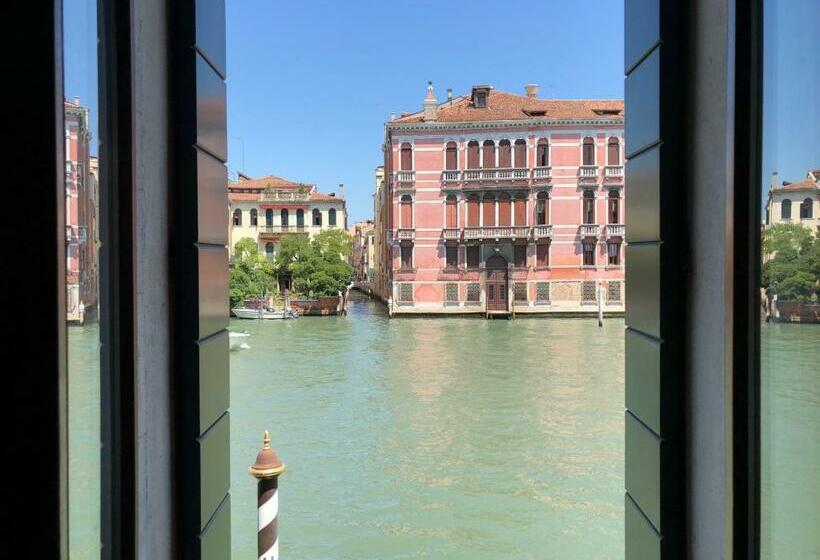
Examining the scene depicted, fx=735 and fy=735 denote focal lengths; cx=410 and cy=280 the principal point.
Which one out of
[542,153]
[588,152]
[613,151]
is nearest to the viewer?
[613,151]

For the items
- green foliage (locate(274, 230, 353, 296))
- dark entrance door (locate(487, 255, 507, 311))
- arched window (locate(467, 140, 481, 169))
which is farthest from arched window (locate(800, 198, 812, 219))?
green foliage (locate(274, 230, 353, 296))

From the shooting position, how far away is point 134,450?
1081 millimetres

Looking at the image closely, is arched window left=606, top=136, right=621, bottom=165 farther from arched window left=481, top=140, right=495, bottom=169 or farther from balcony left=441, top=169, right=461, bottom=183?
balcony left=441, top=169, right=461, bottom=183

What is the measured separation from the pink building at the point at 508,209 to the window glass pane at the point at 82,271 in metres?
22.4

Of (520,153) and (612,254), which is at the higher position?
(520,153)

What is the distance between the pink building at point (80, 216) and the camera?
0.86 m

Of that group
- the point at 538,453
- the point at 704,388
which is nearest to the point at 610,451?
the point at 538,453

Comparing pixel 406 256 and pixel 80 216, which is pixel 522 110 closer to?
pixel 406 256

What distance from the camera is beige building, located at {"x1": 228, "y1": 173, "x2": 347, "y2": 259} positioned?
92.9 feet

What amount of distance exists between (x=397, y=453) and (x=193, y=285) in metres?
6.24

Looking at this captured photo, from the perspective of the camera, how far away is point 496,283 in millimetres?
23672

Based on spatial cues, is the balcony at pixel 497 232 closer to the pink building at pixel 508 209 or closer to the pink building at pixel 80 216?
the pink building at pixel 508 209

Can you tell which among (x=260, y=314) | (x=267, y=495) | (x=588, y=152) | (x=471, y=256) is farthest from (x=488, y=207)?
(x=267, y=495)

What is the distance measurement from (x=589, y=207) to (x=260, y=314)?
10.9 m
